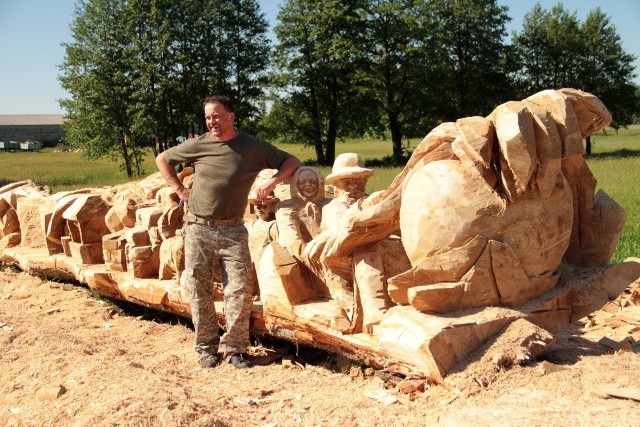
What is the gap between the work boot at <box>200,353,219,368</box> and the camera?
424 centimetres

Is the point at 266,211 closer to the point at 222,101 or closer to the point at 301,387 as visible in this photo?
the point at 222,101

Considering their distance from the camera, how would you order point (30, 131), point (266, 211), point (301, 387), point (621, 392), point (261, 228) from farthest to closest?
1. point (30, 131)
2. point (266, 211)
3. point (261, 228)
4. point (301, 387)
5. point (621, 392)

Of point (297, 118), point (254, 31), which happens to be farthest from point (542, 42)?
point (254, 31)

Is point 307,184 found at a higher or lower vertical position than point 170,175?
lower

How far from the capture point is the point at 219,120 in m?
4.06

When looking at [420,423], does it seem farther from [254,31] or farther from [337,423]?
[254,31]

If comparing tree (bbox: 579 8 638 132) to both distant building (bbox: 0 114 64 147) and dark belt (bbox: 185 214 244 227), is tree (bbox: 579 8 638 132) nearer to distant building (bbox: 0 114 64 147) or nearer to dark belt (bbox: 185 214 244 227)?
dark belt (bbox: 185 214 244 227)

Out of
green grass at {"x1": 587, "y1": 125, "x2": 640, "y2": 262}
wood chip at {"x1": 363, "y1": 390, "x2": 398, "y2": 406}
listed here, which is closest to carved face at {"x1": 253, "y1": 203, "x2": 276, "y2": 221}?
wood chip at {"x1": 363, "y1": 390, "x2": 398, "y2": 406}

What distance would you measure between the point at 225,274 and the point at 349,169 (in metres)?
1.12

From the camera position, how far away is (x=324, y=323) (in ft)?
13.1

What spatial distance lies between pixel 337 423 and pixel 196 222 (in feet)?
5.57

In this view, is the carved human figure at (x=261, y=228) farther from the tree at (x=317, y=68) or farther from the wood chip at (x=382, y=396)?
the tree at (x=317, y=68)

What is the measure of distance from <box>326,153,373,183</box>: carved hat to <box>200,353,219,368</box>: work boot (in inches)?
58.8

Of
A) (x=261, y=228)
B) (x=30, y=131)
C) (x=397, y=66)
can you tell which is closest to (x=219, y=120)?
(x=261, y=228)
